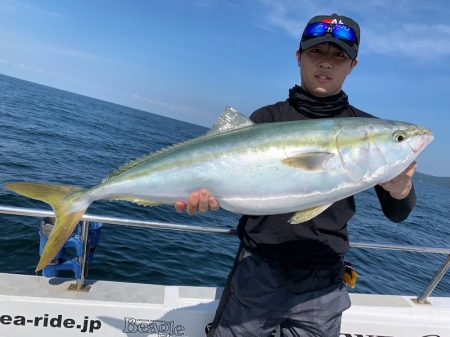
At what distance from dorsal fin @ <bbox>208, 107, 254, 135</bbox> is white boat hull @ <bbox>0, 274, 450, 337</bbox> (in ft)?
6.57

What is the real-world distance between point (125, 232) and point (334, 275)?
8.75 meters

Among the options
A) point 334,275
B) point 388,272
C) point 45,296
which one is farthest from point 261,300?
point 388,272

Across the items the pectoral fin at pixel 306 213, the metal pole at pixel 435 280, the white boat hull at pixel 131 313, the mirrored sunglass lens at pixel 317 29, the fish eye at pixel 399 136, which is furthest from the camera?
the metal pole at pixel 435 280

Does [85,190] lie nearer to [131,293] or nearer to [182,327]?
[131,293]

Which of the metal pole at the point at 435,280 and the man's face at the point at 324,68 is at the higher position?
the man's face at the point at 324,68

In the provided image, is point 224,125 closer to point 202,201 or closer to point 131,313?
point 202,201

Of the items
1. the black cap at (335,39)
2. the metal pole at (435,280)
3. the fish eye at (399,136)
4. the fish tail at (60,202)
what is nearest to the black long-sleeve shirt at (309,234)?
the fish eye at (399,136)

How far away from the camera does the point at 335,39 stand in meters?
2.97

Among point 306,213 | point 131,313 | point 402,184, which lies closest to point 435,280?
point 402,184

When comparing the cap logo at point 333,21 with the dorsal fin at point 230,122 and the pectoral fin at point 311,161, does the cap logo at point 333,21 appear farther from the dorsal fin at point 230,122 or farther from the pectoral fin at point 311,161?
the pectoral fin at point 311,161

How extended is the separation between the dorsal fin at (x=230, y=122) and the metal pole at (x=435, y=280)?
9.45ft

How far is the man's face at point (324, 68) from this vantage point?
308 centimetres

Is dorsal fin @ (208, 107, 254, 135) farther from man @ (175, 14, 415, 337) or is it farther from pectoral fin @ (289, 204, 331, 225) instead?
pectoral fin @ (289, 204, 331, 225)

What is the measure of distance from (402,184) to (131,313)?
9.21ft
